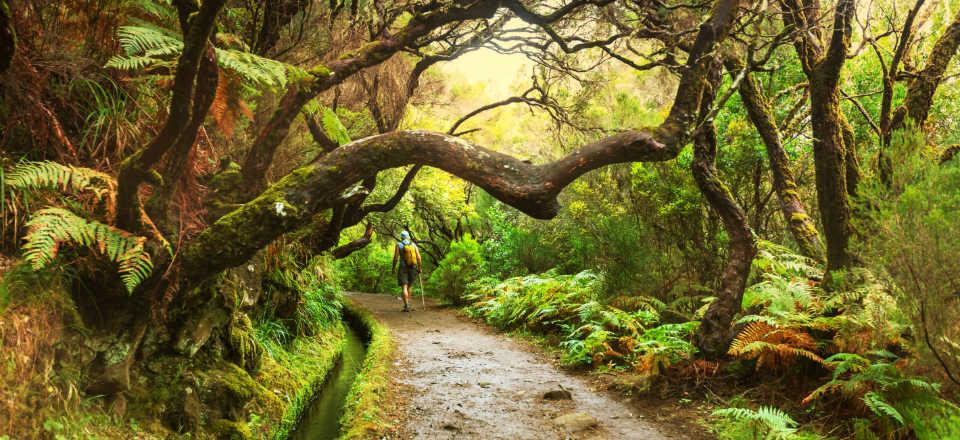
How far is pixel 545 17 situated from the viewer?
19.3 ft

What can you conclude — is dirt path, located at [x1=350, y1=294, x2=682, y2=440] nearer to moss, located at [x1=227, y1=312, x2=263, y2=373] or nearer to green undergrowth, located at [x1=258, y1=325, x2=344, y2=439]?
green undergrowth, located at [x1=258, y1=325, x2=344, y2=439]

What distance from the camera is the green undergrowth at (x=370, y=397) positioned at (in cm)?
470

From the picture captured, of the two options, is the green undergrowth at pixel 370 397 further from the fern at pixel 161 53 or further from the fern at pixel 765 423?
the fern at pixel 161 53

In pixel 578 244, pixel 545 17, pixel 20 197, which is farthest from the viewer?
pixel 578 244

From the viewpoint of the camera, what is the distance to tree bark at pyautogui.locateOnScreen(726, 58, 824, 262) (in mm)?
6316

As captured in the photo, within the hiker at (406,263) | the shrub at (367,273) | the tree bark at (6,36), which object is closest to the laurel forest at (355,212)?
the tree bark at (6,36)

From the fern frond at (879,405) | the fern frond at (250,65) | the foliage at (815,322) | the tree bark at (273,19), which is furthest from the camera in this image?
the tree bark at (273,19)

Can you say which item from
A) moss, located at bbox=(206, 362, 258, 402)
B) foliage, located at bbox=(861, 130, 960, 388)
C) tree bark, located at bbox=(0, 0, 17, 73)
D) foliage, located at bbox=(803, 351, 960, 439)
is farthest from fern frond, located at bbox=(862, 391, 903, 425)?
tree bark, located at bbox=(0, 0, 17, 73)

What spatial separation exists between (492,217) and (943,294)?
15.4 m

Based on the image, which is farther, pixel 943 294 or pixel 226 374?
pixel 226 374

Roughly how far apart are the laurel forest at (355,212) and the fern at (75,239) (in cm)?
3

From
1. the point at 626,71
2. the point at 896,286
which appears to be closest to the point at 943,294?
the point at 896,286

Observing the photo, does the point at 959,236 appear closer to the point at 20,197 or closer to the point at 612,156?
the point at 612,156

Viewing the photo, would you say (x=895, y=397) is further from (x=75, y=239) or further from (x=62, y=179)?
(x=62, y=179)
